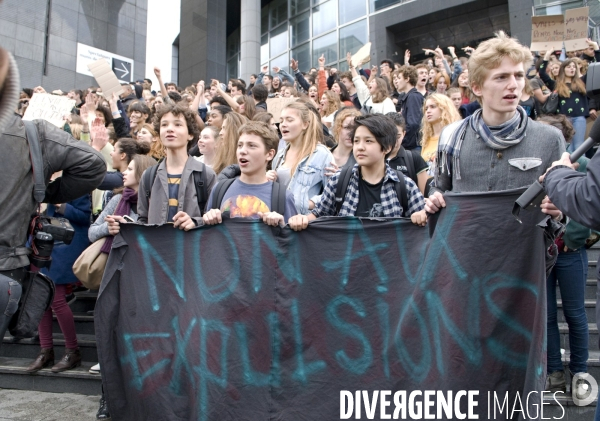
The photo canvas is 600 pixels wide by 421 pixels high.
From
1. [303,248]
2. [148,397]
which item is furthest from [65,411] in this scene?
[303,248]

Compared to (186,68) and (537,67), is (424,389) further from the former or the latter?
(186,68)

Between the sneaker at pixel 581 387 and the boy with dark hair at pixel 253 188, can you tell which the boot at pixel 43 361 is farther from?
the sneaker at pixel 581 387

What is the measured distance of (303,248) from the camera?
3340 millimetres

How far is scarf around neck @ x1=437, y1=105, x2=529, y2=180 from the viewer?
293cm

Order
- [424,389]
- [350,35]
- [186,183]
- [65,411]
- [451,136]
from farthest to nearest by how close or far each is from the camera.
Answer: [350,35]
[65,411]
[186,183]
[451,136]
[424,389]

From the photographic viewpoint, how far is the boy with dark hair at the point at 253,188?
150 inches

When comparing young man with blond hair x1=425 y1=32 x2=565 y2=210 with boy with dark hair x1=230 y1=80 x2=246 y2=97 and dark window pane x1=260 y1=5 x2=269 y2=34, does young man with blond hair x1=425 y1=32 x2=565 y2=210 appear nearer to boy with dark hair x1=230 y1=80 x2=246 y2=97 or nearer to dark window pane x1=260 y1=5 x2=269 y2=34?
boy with dark hair x1=230 y1=80 x2=246 y2=97

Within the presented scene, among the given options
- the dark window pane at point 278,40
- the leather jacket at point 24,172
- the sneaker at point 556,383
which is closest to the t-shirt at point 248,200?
the leather jacket at point 24,172

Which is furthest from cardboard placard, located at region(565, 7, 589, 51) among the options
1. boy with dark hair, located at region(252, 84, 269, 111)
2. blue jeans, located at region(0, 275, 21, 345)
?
blue jeans, located at region(0, 275, 21, 345)

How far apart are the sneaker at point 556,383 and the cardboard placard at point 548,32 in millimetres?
7976

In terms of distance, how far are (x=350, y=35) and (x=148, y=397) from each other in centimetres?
2222

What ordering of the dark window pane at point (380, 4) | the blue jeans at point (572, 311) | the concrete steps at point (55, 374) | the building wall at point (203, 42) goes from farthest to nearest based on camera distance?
the building wall at point (203, 42) → the dark window pane at point (380, 4) → the concrete steps at point (55, 374) → the blue jeans at point (572, 311)

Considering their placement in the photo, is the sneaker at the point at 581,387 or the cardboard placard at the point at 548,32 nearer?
the sneaker at the point at 581,387

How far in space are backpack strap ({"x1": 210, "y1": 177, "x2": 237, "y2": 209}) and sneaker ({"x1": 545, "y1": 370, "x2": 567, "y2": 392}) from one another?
2671 mm
